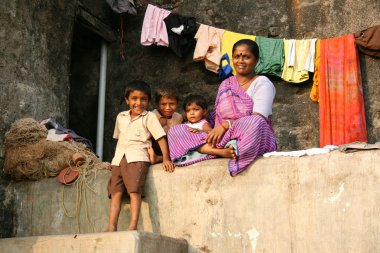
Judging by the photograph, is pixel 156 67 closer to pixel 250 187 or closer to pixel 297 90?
pixel 297 90

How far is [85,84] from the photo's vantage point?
6742 mm

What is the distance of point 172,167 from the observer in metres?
4.41

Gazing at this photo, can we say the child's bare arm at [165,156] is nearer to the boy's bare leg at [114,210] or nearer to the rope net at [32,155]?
the boy's bare leg at [114,210]

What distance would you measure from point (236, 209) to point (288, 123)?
78.4 inches

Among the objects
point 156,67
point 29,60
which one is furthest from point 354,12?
point 29,60

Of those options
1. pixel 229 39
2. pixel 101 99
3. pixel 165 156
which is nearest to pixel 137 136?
pixel 165 156

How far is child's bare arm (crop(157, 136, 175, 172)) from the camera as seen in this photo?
14.5 ft

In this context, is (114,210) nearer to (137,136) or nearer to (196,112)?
(137,136)

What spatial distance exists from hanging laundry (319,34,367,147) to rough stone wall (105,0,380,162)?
145 mm

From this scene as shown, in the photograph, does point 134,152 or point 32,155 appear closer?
point 134,152

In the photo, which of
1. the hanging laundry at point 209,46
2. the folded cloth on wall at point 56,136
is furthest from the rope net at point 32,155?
the hanging laundry at point 209,46

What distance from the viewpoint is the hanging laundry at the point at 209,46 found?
20.1 ft

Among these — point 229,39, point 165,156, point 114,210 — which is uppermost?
point 229,39

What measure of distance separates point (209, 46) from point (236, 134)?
212 cm
